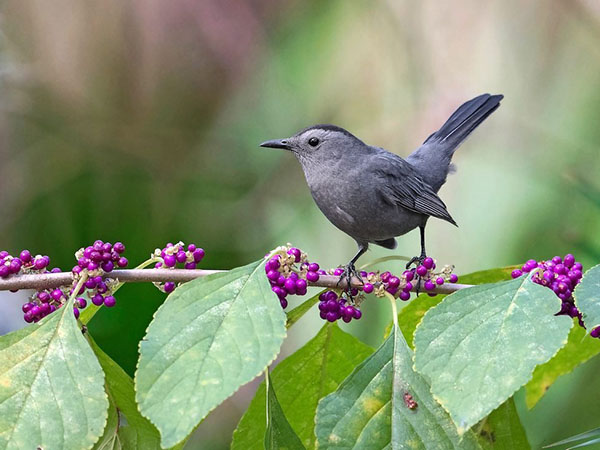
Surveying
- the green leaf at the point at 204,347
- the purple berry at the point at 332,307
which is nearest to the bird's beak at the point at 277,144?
the purple berry at the point at 332,307

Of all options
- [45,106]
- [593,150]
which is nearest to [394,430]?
[593,150]

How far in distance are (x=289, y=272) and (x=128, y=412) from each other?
0.19 metres

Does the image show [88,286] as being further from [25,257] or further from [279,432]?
[279,432]

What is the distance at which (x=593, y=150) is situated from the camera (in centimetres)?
180

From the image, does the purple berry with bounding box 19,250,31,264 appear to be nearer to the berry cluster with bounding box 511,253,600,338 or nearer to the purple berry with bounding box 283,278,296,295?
the purple berry with bounding box 283,278,296,295

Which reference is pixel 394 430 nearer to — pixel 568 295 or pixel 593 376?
pixel 568 295

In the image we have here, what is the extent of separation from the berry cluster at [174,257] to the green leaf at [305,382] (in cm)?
14

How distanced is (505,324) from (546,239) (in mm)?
1239

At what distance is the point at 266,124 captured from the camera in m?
2.10

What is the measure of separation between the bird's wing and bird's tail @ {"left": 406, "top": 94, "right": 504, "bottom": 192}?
0.55ft

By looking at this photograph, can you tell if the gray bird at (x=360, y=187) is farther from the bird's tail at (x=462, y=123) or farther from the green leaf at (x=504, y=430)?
the green leaf at (x=504, y=430)

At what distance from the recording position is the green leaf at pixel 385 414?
57cm

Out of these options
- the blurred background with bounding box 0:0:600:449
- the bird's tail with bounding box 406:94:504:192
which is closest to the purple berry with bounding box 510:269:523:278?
the bird's tail with bounding box 406:94:504:192

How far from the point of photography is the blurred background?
179 centimetres
